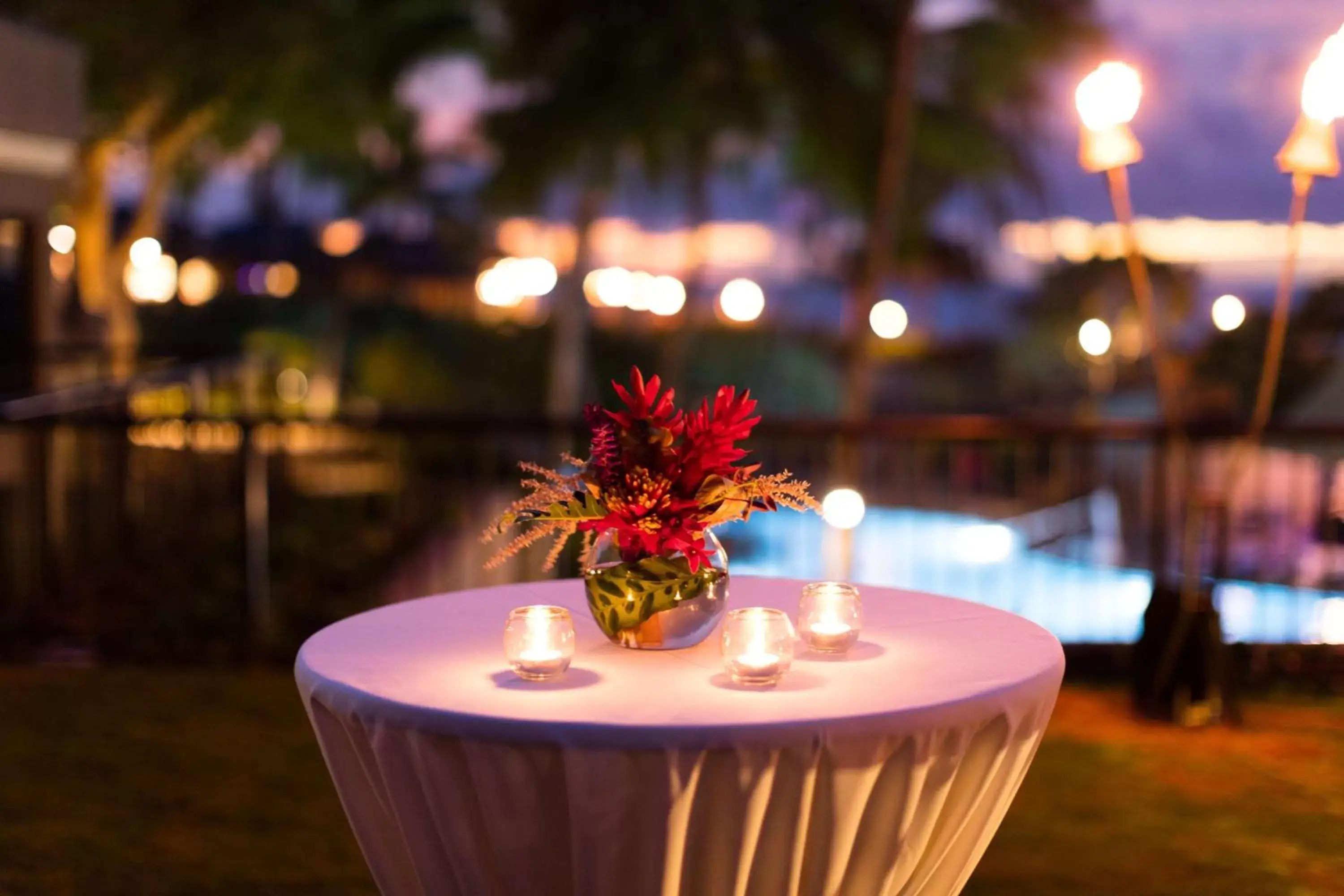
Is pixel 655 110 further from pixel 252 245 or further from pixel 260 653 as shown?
pixel 252 245

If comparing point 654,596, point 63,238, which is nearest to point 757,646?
point 654,596

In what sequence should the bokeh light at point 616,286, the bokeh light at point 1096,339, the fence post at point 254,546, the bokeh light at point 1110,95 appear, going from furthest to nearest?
the bokeh light at point 616,286 < the bokeh light at point 1096,339 < the fence post at point 254,546 < the bokeh light at point 1110,95

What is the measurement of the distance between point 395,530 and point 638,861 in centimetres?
935

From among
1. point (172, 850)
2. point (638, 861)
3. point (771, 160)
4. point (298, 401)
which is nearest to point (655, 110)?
point (298, 401)

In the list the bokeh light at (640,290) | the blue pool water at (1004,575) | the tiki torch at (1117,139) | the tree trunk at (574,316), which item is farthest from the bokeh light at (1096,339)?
the tree trunk at (574,316)

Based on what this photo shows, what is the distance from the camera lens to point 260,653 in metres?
6.55

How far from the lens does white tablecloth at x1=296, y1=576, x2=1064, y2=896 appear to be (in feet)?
7.78

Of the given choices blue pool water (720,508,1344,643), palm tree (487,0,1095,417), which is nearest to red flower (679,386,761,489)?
blue pool water (720,508,1344,643)

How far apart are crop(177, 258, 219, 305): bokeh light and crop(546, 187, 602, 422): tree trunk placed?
7.81 metres

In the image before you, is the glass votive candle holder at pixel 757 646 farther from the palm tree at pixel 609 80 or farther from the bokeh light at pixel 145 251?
the palm tree at pixel 609 80

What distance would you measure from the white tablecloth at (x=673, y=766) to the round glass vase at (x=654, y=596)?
0.17 feet

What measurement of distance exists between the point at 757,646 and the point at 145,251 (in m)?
18.9

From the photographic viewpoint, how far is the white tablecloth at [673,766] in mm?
2371

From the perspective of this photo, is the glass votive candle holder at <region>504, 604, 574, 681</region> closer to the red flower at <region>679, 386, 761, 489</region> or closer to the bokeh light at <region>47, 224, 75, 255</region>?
the red flower at <region>679, 386, 761, 489</region>
